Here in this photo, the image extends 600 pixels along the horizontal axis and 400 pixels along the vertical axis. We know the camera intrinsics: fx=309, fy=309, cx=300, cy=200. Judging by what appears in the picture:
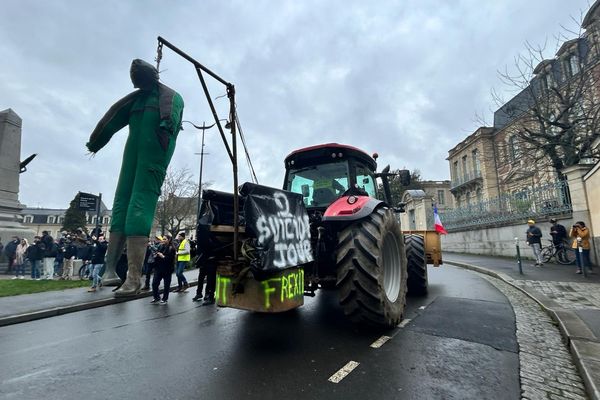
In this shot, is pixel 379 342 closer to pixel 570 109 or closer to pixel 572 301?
pixel 572 301

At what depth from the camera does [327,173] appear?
5.26m

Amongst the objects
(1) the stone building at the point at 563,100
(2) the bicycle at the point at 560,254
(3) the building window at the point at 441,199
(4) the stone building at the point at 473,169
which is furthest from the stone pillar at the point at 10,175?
(3) the building window at the point at 441,199

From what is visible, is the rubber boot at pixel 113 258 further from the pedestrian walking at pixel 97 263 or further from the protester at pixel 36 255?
the protester at pixel 36 255

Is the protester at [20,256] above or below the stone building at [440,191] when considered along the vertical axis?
below

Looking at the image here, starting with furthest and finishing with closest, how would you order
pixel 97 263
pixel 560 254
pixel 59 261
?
pixel 59 261 < pixel 560 254 < pixel 97 263

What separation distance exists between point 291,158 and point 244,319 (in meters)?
2.75

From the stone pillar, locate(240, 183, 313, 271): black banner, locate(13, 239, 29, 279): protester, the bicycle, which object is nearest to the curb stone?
locate(240, 183, 313, 271): black banner

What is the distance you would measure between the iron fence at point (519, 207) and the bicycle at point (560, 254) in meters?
1.35

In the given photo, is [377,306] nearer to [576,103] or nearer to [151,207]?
[151,207]

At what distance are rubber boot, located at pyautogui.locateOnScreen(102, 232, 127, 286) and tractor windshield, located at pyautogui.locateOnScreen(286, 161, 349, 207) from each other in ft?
11.2

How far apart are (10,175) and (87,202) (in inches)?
128

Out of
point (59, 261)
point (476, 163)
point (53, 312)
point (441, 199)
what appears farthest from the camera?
point (441, 199)

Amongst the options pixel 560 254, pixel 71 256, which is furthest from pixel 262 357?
pixel 560 254

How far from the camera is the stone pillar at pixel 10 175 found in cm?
1228
